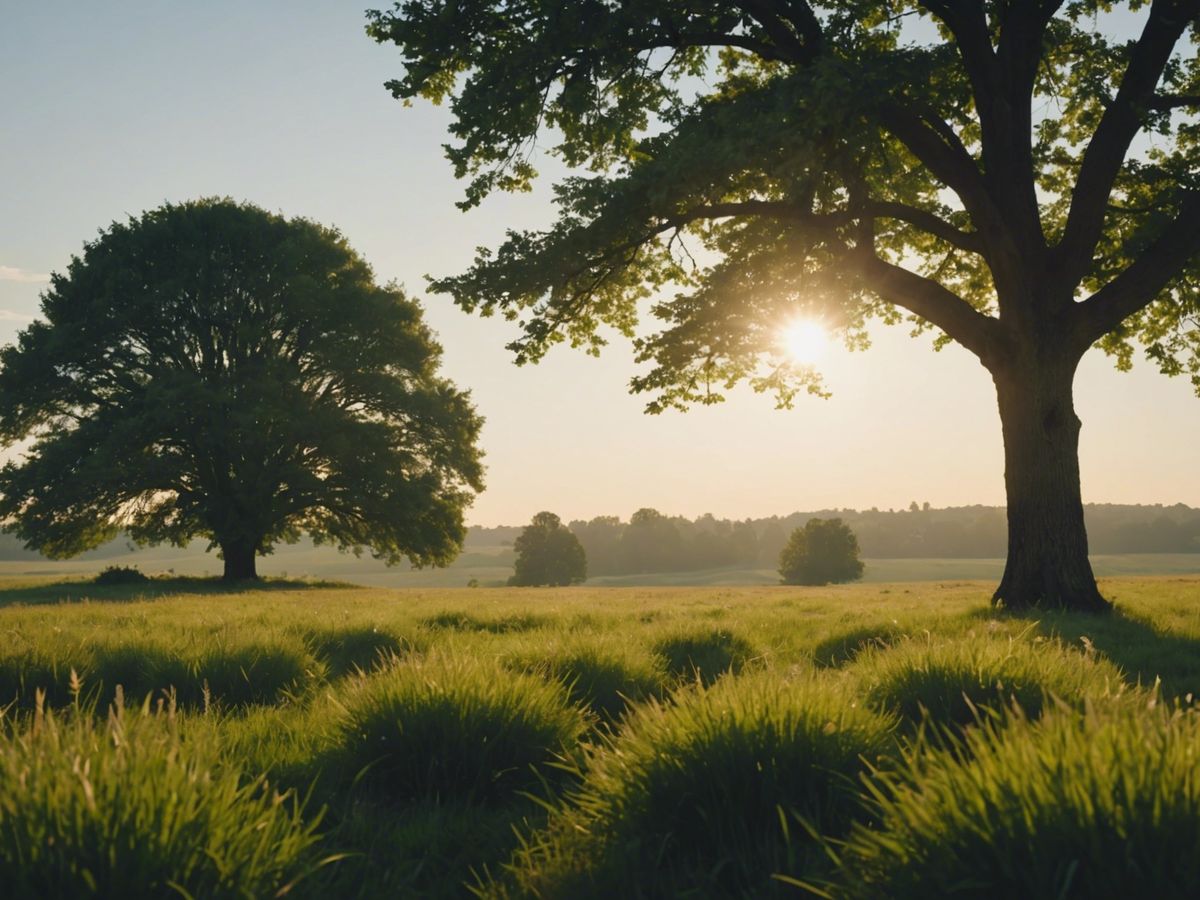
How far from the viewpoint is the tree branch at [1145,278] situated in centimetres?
1277

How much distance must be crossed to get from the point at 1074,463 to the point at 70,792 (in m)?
14.2

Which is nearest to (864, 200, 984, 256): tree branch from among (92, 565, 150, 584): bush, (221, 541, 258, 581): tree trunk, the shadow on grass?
the shadow on grass

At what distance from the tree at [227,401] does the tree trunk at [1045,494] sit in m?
22.3

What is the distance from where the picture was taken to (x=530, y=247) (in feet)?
43.8

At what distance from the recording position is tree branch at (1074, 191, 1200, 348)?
12.8 metres

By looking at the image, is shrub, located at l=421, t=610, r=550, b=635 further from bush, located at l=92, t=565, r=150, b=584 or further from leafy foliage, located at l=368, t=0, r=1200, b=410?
bush, located at l=92, t=565, r=150, b=584

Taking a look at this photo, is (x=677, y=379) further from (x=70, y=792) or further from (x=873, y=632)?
(x=70, y=792)

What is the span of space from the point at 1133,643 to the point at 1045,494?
15.6 feet

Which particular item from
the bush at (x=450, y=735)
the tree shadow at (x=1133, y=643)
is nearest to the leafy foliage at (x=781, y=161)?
the tree shadow at (x=1133, y=643)

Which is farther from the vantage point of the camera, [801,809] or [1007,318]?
[1007,318]

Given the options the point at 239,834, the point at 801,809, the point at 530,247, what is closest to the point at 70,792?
the point at 239,834

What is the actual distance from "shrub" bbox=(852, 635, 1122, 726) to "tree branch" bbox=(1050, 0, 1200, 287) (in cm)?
1064

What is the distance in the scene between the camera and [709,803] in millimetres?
3051

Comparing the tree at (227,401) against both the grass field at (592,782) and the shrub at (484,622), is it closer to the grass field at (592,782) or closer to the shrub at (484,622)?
the shrub at (484,622)
